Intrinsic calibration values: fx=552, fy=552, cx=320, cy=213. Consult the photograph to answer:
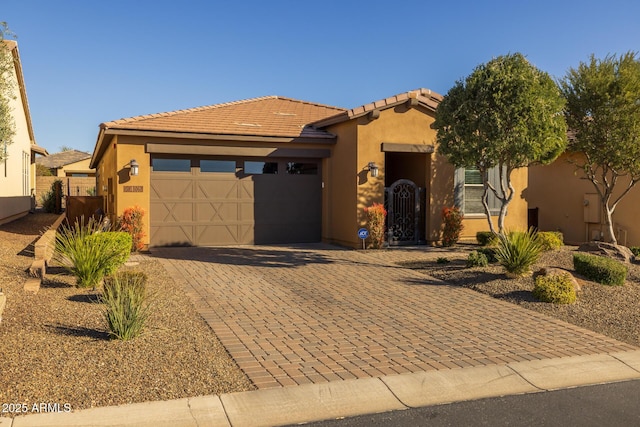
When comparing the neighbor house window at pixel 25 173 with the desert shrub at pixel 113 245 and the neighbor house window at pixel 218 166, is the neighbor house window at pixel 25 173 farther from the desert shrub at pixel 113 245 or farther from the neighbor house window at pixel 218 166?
the desert shrub at pixel 113 245

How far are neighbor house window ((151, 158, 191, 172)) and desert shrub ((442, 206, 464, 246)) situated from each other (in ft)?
24.6

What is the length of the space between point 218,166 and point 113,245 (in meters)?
6.59

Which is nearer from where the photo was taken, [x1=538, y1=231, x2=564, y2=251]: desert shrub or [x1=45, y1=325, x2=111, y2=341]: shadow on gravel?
[x1=45, y1=325, x2=111, y2=341]: shadow on gravel

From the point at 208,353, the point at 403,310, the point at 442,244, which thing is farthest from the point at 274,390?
the point at 442,244

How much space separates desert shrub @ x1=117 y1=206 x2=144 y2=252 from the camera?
46.4 ft

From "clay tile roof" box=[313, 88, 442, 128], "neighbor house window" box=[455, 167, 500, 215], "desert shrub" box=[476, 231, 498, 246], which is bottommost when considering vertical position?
"desert shrub" box=[476, 231, 498, 246]

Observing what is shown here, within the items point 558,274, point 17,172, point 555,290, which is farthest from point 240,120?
point 17,172

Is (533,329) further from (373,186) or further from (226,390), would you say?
(373,186)

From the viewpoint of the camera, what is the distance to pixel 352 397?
201 inches

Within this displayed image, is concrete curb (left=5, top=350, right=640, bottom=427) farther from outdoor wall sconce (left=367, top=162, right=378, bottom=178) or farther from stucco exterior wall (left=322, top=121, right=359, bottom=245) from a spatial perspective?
stucco exterior wall (left=322, top=121, right=359, bottom=245)

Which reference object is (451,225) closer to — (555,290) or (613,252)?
(613,252)

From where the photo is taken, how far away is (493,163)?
11.7m

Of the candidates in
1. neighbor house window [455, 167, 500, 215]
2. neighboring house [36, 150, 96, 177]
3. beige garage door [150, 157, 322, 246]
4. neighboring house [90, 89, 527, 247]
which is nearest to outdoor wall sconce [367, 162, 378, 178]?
neighboring house [90, 89, 527, 247]

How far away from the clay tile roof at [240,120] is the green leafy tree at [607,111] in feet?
22.5
